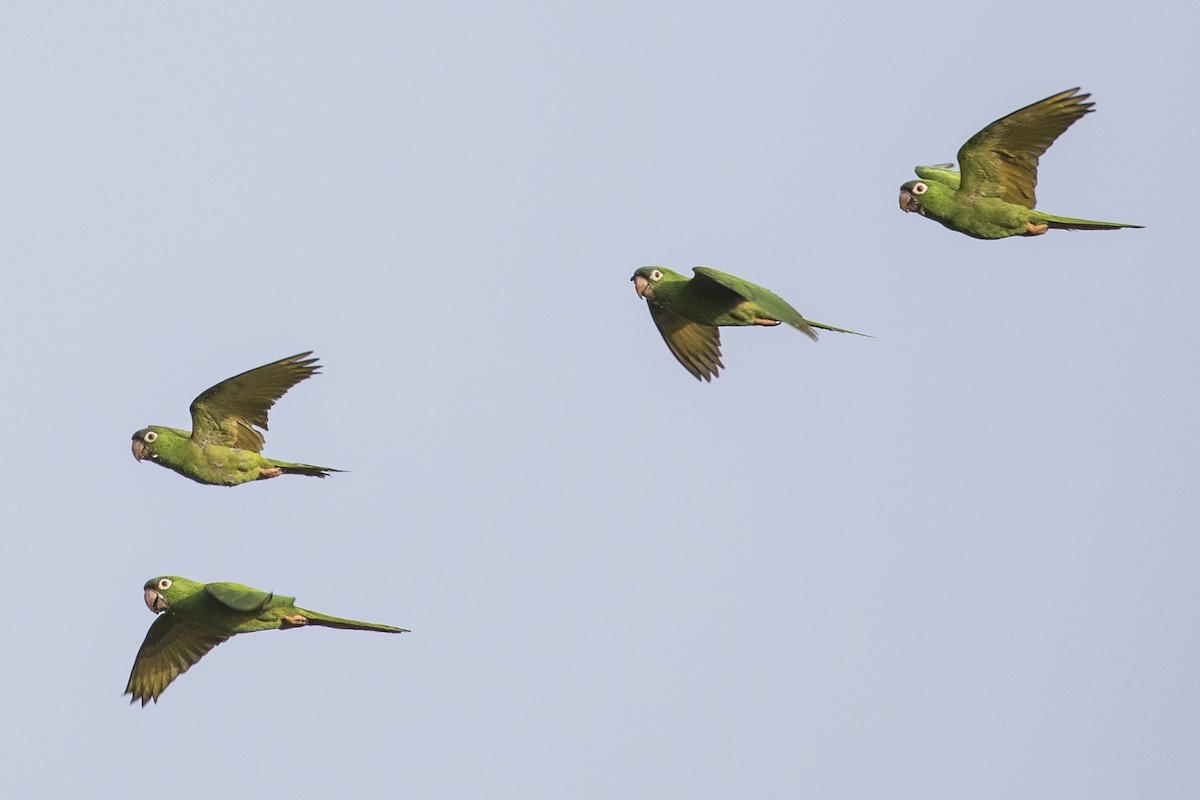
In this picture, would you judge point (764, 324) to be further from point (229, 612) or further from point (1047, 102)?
point (229, 612)

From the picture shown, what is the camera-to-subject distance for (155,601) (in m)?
22.6

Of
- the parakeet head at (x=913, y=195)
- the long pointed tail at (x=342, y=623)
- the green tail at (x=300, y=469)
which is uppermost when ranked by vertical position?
the parakeet head at (x=913, y=195)

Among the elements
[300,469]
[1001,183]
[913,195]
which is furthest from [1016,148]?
[300,469]

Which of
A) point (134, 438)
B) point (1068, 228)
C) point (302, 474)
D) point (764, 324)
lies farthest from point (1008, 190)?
point (134, 438)

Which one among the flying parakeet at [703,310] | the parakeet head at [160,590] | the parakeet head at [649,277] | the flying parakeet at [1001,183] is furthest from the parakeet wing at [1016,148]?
the parakeet head at [160,590]

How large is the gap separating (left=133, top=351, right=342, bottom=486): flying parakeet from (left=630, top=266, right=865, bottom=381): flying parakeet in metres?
4.81

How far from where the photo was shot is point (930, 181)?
23469 millimetres

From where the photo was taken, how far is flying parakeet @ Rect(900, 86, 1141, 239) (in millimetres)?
22781

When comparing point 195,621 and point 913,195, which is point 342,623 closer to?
point 195,621

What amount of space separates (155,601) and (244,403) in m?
2.99

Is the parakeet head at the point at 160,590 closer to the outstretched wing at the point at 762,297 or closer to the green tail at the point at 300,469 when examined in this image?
the green tail at the point at 300,469

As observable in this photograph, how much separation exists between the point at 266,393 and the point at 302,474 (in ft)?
3.98

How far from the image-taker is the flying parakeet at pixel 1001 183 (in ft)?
74.7

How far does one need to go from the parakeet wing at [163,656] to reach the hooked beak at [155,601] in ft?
1.96
